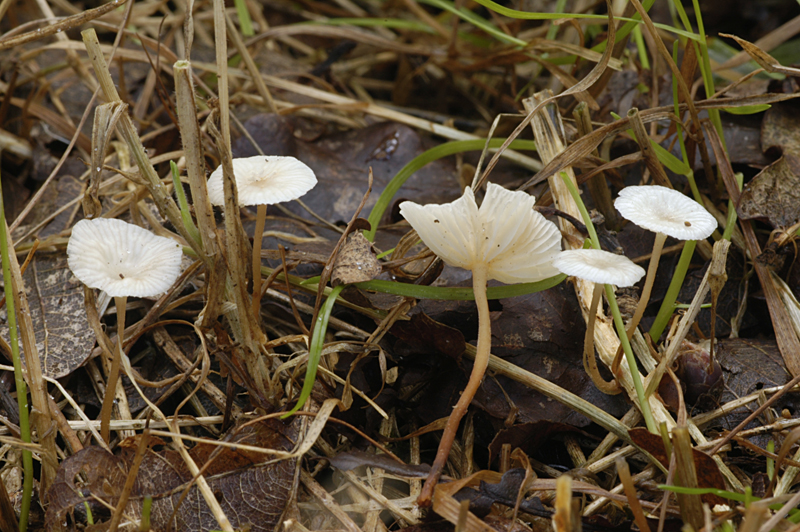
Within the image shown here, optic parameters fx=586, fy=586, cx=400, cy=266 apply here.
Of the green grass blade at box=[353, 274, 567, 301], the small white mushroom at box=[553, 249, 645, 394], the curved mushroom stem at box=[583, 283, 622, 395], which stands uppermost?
the small white mushroom at box=[553, 249, 645, 394]

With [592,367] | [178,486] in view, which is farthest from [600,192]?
[178,486]

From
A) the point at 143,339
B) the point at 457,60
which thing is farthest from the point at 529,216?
the point at 457,60

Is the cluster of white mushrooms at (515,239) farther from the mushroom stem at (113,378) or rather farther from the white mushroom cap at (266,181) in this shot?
the mushroom stem at (113,378)

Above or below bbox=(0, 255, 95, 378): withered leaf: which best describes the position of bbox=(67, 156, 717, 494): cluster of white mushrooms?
above

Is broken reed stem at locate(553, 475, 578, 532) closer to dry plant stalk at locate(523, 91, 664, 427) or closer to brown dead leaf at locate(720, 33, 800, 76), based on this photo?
dry plant stalk at locate(523, 91, 664, 427)

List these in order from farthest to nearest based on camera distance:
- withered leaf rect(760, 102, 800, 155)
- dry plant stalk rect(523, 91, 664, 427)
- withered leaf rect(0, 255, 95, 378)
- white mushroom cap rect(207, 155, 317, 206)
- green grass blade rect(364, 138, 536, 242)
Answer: withered leaf rect(760, 102, 800, 155) < green grass blade rect(364, 138, 536, 242) < withered leaf rect(0, 255, 95, 378) < dry plant stalk rect(523, 91, 664, 427) < white mushroom cap rect(207, 155, 317, 206)

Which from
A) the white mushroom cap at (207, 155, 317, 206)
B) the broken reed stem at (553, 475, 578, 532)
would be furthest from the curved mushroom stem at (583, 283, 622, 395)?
the white mushroom cap at (207, 155, 317, 206)

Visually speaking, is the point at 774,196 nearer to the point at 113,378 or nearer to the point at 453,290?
the point at 453,290
